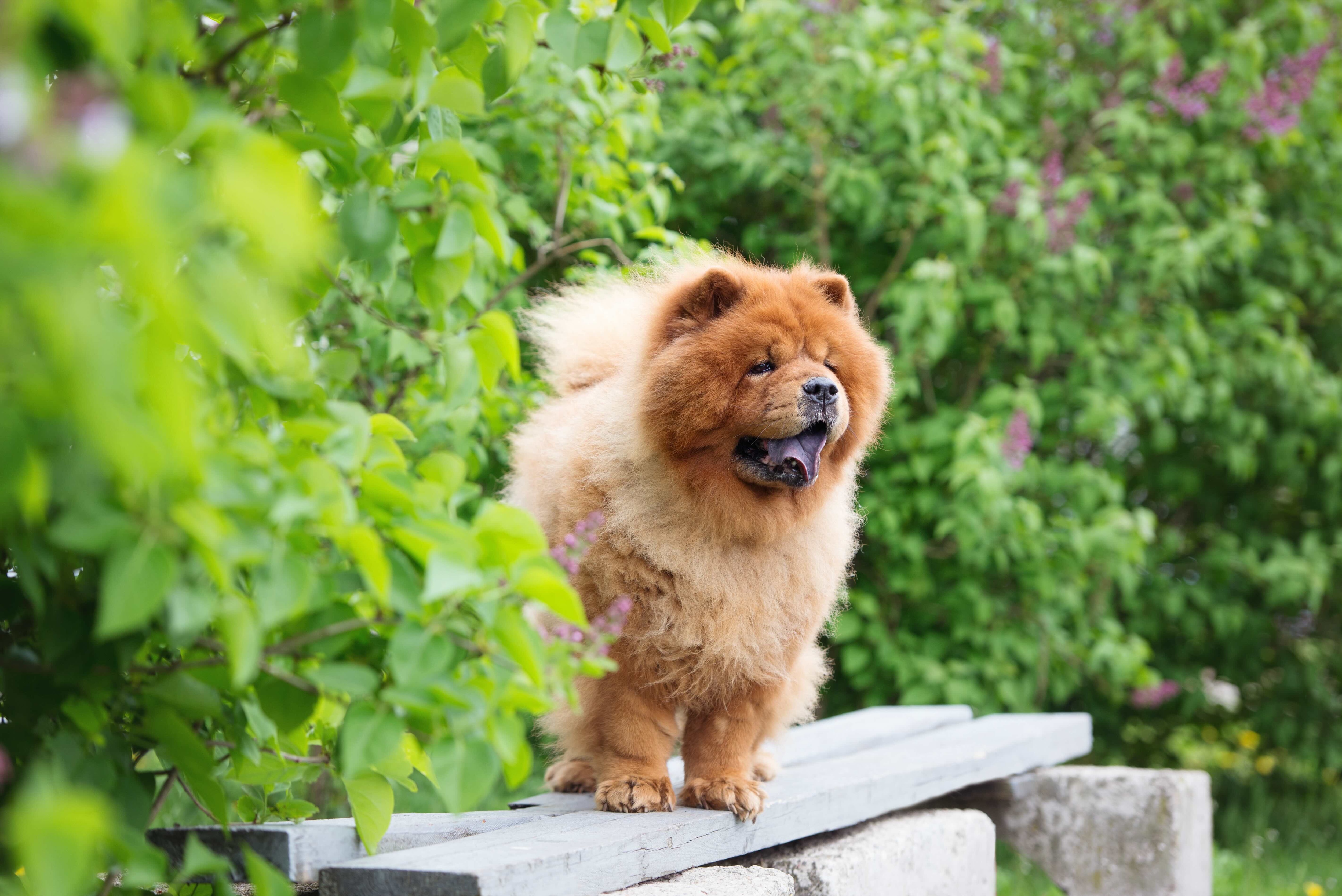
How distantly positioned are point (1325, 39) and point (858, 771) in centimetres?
419

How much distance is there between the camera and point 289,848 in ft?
6.88

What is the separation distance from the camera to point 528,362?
13.5ft

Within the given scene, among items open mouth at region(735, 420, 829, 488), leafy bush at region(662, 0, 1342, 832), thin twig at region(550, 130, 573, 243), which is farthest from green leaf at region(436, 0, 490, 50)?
leafy bush at region(662, 0, 1342, 832)

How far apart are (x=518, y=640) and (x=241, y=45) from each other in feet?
2.66

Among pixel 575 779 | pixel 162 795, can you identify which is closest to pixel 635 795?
pixel 575 779

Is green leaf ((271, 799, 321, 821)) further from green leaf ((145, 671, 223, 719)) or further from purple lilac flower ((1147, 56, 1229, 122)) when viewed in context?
purple lilac flower ((1147, 56, 1229, 122))

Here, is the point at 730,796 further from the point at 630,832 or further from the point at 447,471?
the point at 447,471

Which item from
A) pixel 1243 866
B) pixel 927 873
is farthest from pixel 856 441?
pixel 1243 866

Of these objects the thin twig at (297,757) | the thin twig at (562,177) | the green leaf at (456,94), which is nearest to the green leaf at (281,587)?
the green leaf at (456,94)

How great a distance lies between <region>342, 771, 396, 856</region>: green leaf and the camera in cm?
179

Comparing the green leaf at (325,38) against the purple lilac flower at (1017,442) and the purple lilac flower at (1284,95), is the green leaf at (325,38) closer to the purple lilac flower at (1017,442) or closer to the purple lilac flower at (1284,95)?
the purple lilac flower at (1017,442)

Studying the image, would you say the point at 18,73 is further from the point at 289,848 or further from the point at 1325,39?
the point at 1325,39

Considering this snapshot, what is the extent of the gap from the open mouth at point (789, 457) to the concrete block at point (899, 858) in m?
0.90

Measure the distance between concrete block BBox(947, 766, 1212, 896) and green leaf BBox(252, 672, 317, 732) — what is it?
3.08m
